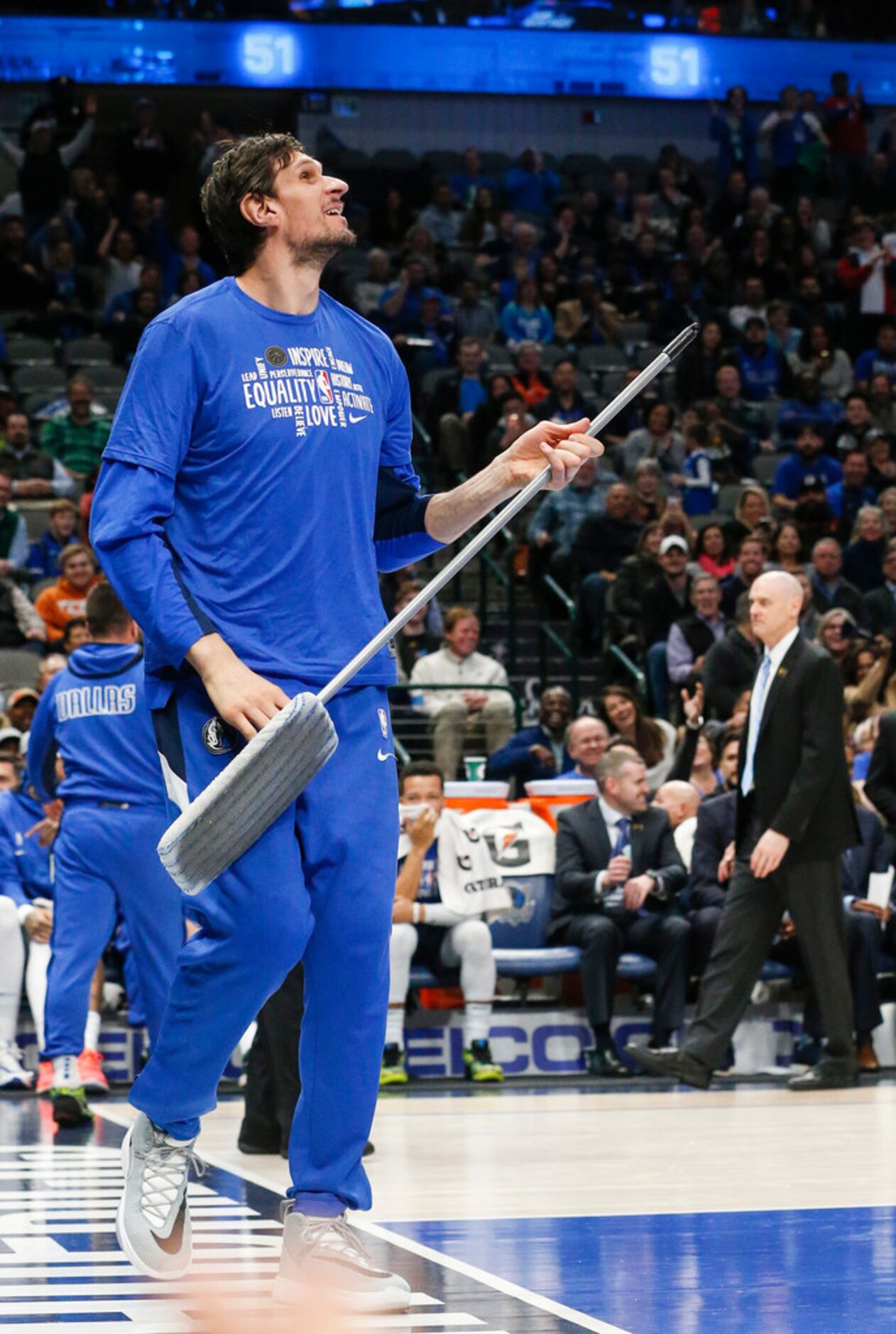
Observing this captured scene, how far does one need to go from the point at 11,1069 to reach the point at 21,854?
1.10 meters

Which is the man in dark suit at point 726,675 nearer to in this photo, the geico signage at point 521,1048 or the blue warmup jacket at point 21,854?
the geico signage at point 521,1048

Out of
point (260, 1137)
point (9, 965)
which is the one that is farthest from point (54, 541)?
point (260, 1137)

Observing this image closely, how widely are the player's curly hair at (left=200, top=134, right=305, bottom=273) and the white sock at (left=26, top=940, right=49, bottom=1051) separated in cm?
595

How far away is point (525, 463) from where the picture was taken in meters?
4.66

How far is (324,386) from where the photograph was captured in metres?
4.68

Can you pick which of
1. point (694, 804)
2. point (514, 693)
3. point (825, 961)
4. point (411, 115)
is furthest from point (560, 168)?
point (825, 961)

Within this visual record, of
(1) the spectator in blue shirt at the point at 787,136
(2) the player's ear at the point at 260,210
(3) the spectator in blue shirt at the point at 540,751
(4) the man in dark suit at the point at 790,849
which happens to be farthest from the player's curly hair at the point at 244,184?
(1) the spectator in blue shirt at the point at 787,136

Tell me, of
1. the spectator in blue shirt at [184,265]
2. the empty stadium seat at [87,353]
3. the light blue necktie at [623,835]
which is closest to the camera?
the light blue necktie at [623,835]

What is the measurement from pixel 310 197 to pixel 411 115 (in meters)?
20.1

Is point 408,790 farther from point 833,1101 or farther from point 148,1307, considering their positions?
point 148,1307

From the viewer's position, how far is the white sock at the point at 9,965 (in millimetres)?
10125

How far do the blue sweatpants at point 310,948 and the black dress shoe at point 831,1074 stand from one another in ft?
18.4

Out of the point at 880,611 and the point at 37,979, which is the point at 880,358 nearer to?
the point at 880,611

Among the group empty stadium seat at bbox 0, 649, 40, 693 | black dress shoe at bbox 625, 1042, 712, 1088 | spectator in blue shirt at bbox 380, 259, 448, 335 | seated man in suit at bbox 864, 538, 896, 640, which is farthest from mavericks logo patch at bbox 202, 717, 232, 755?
→ spectator in blue shirt at bbox 380, 259, 448, 335
